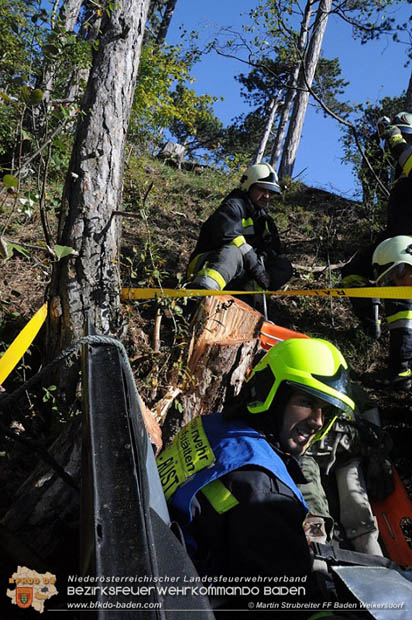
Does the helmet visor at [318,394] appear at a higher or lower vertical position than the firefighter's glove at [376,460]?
higher

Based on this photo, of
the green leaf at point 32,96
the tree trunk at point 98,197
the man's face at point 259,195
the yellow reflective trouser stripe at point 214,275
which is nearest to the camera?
the green leaf at point 32,96

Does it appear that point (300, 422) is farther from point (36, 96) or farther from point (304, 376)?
point (36, 96)

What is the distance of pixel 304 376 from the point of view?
7.48 feet

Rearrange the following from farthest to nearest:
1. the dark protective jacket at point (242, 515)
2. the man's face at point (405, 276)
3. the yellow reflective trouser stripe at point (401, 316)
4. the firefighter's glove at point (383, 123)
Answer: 1. the firefighter's glove at point (383, 123)
2. the man's face at point (405, 276)
3. the yellow reflective trouser stripe at point (401, 316)
4. the dark protective jacket at point (242, 515)

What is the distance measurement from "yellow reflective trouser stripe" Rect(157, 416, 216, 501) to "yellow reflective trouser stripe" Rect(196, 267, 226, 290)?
257cm

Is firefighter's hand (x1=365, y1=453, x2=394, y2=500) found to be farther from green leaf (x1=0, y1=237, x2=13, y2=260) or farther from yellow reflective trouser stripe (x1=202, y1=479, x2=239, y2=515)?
green leaf (x1=0, y1=237, x2=13, y2=260)

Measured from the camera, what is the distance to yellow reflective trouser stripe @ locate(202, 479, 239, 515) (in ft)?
6.06

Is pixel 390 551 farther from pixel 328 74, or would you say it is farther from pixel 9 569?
pixel 328 74

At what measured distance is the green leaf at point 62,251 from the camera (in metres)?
3.12

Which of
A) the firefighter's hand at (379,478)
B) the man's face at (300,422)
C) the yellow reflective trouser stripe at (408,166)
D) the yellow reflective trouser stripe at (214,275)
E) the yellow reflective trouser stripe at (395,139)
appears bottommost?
the firefighter's hand at (379,478)

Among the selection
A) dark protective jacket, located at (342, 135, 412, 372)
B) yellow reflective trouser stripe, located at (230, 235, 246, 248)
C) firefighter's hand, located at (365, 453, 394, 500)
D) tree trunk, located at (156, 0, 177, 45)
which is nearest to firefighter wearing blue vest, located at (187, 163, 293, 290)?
yellow reflective trouser stripe, located at (230, 235, 246, 248)

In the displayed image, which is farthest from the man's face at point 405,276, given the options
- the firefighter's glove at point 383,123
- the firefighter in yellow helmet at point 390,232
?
the firefighter's glove at point 383,123

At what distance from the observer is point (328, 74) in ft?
80.4

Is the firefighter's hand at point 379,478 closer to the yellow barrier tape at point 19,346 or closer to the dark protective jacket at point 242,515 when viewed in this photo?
the dark protective jacket at point 242,515
